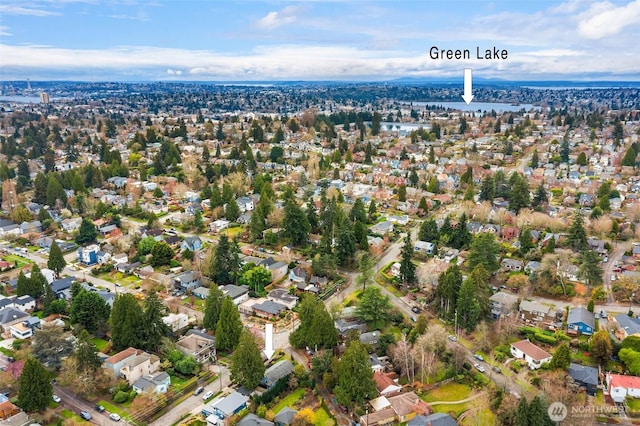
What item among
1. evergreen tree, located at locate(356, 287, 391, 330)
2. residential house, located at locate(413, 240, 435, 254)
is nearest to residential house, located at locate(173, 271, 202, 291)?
evergreen tree, located at locate(356, 287, 391, 330)

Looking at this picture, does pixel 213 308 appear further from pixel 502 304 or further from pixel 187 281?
pixel 502 304

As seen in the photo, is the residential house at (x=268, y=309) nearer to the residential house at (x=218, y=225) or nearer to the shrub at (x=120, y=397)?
the shrub at (x=120, y=397)

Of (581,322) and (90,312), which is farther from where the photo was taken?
(90,312)

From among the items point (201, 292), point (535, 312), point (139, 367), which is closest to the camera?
point (139, 367)

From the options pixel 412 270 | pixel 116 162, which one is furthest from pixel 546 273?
pixel 116 162

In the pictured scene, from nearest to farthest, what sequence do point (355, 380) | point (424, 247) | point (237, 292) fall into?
point (355, 380)
point (237, 292)
point (424, 247)

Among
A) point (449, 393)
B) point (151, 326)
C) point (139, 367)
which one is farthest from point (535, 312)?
point (139, 367)

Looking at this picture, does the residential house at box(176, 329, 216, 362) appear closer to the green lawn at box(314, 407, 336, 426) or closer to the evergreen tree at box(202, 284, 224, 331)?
the evergreen tree at box(202, 284, 224, 331)
